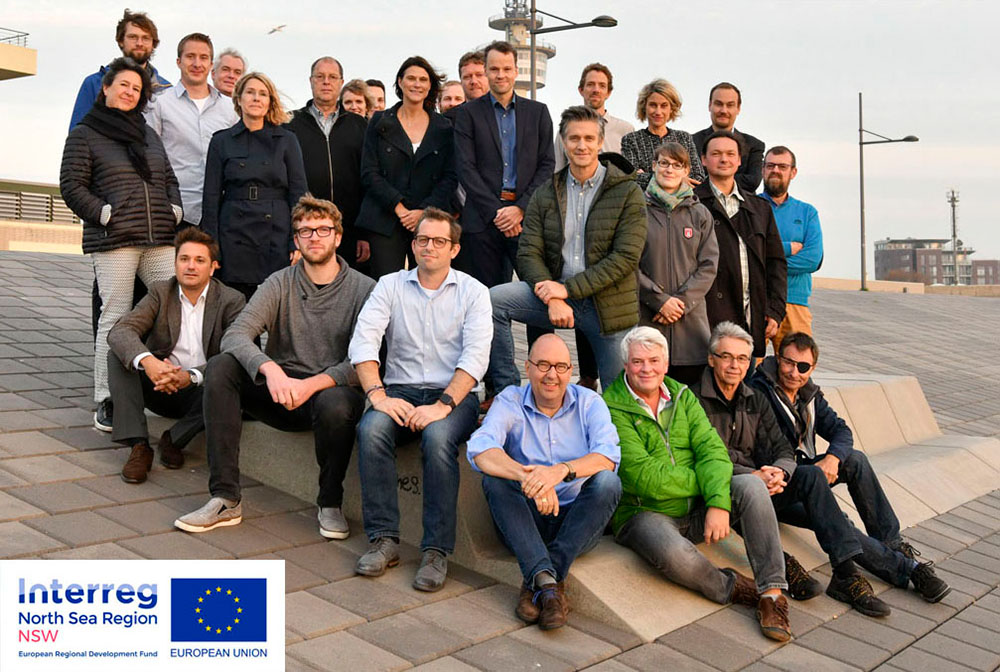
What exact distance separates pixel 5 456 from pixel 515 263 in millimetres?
3027

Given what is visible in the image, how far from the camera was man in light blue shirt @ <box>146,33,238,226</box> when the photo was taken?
6625mm

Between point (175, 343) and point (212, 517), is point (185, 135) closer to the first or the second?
point (175, 343)

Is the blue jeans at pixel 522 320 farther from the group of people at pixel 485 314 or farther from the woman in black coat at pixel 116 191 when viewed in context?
the woman in black coat at pixel 116 191

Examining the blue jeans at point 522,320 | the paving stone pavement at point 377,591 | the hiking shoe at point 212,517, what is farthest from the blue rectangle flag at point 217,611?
the blue jeans at point 522,320

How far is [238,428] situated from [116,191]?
183 centimetres

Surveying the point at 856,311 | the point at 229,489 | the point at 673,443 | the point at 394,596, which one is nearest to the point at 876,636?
the point at 673,443

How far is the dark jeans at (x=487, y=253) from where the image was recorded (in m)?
6.29

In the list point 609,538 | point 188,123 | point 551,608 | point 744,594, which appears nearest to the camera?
point 551,608

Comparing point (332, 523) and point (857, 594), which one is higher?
point (332, 523)

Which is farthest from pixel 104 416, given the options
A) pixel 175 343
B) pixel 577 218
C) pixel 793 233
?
pixel 793 233

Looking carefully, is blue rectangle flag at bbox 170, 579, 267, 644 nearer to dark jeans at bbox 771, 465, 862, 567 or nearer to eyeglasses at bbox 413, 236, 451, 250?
eyeglasses at bbox 413, 236, 451, 250

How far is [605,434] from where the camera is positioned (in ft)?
16.0

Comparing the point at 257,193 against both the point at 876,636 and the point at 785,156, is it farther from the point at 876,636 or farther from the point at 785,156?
the point at 876,636

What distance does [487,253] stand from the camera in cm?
632
